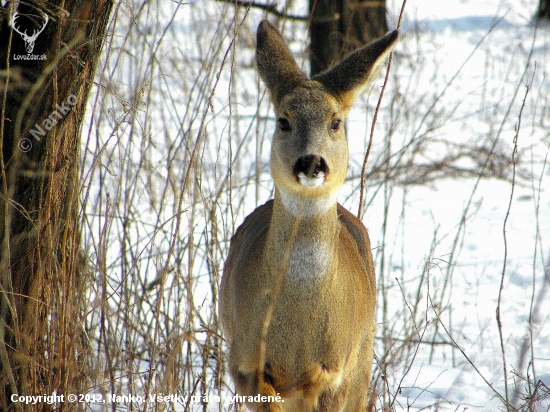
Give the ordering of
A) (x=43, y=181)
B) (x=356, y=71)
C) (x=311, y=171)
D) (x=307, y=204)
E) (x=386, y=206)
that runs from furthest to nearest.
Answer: (x=386, y=206) → (x=356, y=71) → (x=43, y=181) → (x=307, y=204) → (x=311, y=171)

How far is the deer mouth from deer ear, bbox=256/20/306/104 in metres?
0.53

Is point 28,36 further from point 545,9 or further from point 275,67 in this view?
point 545,9

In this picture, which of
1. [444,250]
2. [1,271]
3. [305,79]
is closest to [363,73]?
[305,79]

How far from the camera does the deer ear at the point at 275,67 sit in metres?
3.43

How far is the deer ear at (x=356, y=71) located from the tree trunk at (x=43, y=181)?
Result: 0.97m

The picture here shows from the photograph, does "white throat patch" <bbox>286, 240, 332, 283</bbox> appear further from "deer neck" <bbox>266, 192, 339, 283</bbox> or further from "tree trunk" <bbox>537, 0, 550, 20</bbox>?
"tree trunk" <bbox>537, 0, 550, 20</bbox>

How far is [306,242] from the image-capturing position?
3.07 metres

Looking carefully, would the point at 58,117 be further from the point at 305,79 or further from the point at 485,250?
the point at 485,250

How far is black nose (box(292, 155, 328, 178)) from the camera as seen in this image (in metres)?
2.88

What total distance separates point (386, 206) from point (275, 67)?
5.50 feet

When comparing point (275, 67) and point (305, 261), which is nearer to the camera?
point (305, 261)

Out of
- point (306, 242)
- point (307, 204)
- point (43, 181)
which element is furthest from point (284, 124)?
point (43, 181)

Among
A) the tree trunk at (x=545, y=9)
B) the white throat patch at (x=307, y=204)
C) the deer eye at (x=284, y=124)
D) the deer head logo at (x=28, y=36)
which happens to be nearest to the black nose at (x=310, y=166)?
the white throat patch at (x=307, y=204)

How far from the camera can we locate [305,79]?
3.48m
